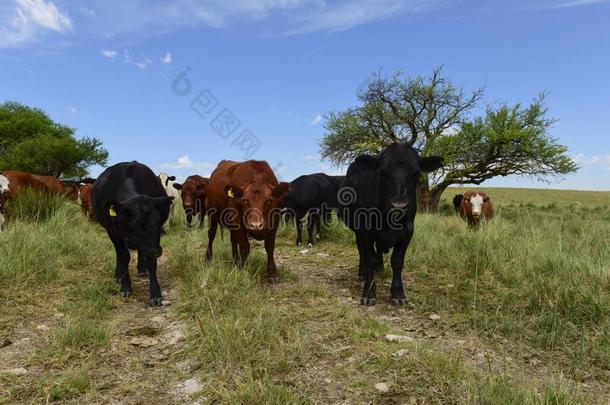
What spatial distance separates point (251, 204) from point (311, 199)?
517 centimetres

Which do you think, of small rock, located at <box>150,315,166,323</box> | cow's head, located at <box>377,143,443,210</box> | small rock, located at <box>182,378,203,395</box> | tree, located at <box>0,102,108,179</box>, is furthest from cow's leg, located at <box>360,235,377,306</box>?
tree, located at <box>0,102,108,179</box>

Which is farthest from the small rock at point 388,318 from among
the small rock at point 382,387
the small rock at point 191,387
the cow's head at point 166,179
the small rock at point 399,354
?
the cow's head at point 166,179

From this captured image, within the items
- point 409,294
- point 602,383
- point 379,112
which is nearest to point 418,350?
point 602,383

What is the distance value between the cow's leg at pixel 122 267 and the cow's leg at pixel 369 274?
123 inches

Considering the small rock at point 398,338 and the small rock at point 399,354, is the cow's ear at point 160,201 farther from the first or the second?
the small rock at point 399,354

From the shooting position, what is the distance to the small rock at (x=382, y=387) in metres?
3.00

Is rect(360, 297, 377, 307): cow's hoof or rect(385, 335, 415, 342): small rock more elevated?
rect(360, 297, 377, 307): cow's hoof

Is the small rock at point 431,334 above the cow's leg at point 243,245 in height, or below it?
below

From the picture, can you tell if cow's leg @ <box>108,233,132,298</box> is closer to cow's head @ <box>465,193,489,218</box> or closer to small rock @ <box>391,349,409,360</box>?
small rock @ <box>391,349,409,360</box>

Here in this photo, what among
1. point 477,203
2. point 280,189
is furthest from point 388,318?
point 477,203

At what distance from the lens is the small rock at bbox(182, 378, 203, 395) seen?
10.2 ft

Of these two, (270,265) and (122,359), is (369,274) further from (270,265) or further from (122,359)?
(122,359)

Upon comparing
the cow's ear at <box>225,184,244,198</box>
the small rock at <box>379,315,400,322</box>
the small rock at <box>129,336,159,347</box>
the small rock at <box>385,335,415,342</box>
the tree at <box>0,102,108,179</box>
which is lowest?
the small rock at <box>129,336,159,347</box>

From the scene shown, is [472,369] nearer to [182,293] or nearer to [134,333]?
[134,333]
